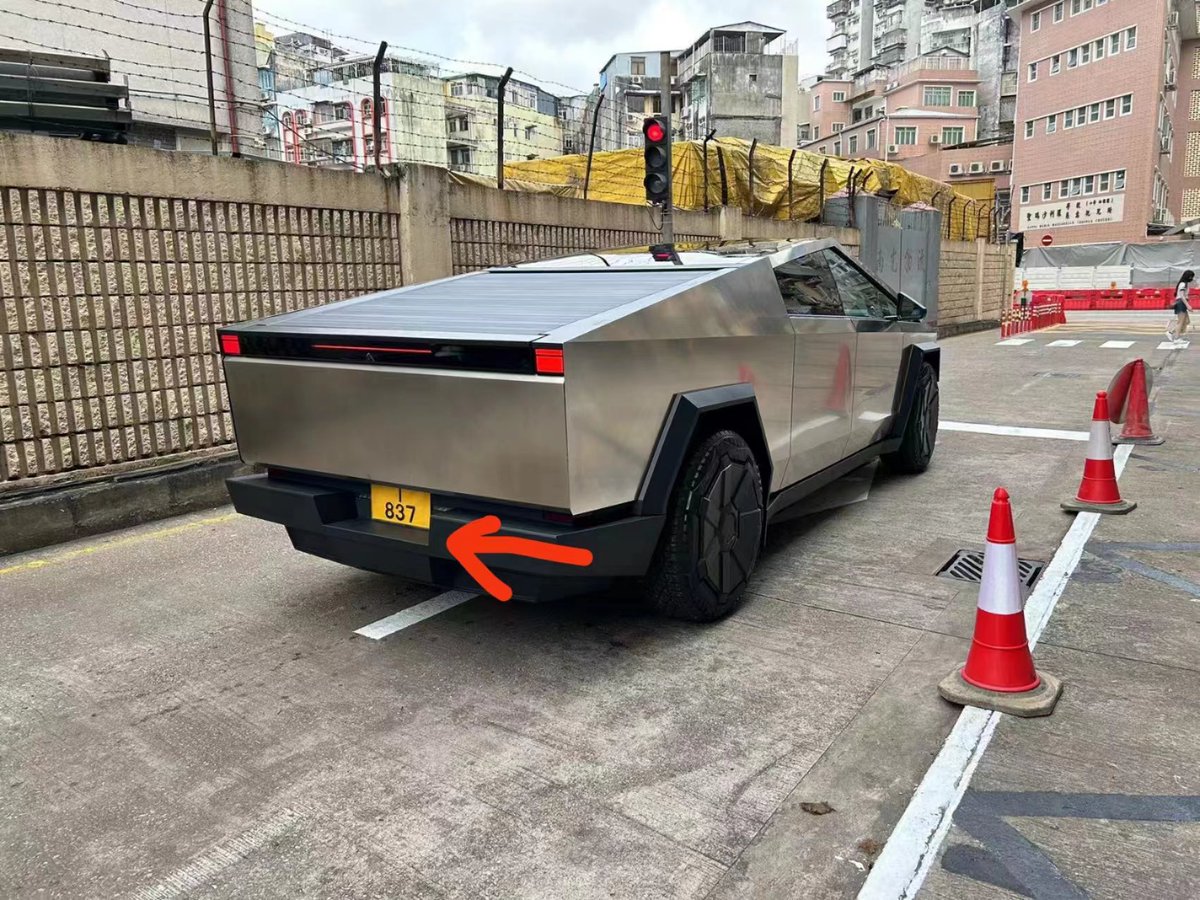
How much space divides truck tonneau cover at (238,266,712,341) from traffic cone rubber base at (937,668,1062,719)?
1826mm

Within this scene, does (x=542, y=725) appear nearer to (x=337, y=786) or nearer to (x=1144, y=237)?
(x=337, y=786)

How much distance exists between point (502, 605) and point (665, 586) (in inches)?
37.4

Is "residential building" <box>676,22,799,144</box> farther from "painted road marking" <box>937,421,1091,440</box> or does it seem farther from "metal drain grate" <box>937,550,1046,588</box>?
"metal drain grate" <box>937,550,1046,588</box>

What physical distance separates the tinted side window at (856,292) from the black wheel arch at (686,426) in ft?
5.04

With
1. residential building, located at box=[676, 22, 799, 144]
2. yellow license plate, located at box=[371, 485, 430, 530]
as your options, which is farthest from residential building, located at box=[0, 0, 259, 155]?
residential building, located at box=[676, 22, 799, 144]

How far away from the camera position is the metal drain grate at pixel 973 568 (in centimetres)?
433

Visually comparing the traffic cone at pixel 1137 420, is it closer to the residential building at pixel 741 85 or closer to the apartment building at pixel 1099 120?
the apartment building at pixel 1099 120

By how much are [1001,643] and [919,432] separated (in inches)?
139

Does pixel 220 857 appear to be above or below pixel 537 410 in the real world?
below

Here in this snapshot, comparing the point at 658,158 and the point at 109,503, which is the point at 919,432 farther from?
the point at 658,158

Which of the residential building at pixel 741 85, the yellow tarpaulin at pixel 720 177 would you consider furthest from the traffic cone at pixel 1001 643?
the residential building at pixel 741 85

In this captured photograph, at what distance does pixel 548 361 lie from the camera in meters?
Result: 2.82

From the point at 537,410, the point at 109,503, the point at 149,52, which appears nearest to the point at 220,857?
the point at 537,410

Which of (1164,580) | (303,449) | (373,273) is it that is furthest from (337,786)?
(373,273)
